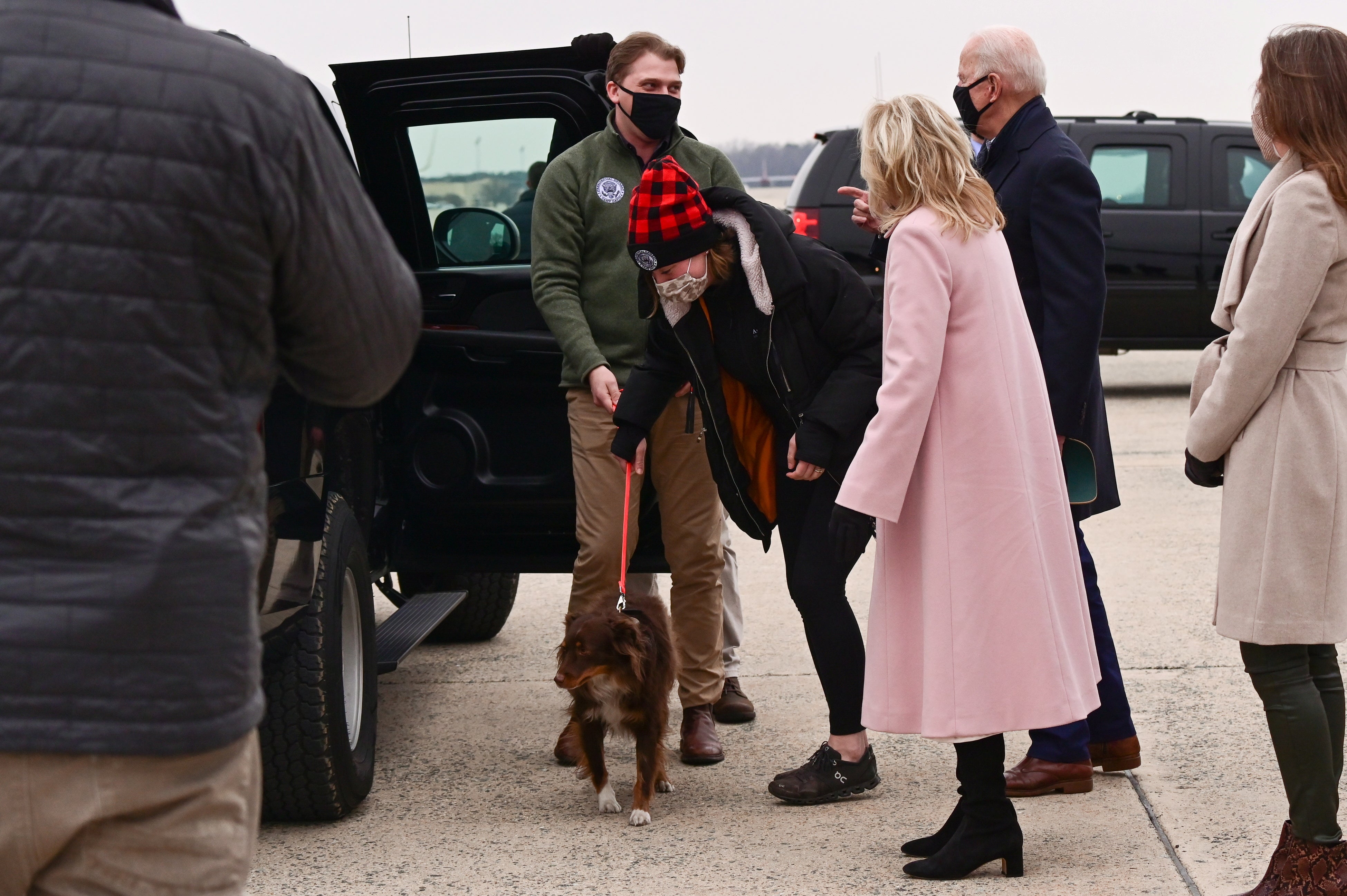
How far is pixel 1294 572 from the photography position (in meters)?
3.16

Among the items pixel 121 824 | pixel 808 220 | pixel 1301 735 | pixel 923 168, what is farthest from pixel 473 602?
pixel 808 220

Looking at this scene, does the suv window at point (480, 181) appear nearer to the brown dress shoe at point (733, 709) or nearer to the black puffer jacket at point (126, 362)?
the brown dress shoe at point (733, 709)

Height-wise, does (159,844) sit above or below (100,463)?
below

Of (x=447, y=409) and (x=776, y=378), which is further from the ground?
(x=776, y=378)

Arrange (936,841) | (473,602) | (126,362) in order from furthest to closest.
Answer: (473,602), (936,841), (126,362)

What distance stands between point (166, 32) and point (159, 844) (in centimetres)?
89

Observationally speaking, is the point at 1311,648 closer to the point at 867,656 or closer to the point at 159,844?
Answer: the point at 867,656

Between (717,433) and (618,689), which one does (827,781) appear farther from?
(717,433)

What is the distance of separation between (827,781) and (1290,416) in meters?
1.62

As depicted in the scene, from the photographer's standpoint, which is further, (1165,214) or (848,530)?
(1165,214)

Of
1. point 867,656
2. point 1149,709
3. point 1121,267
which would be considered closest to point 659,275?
point 867,656

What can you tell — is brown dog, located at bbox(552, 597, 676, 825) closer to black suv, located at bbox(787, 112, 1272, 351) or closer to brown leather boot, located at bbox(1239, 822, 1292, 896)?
brown leather boot, located at bbox(1239, 822, 1292, 896)

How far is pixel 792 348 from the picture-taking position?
3.87m

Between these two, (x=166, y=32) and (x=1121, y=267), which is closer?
(x=166, y=32)
